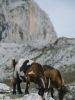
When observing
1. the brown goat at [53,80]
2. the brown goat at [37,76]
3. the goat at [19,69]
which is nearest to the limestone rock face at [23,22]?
the goat at [19,69]

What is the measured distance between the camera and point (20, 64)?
23.3m

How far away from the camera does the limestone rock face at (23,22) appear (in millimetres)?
145250

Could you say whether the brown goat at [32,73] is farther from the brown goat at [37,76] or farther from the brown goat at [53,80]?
the brown goat at [53,80]

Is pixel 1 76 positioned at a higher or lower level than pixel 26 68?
lower

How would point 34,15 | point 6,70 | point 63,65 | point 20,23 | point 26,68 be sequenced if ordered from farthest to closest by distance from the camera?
Result: point 34,15, point 20,23, point 6,70, point 63,65, point 26,68

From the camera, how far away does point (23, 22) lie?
518ft

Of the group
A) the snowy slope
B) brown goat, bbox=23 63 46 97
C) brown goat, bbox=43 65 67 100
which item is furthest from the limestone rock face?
brown goat, bbox=23 63 46 97

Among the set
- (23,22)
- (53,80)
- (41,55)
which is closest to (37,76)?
(53,80)

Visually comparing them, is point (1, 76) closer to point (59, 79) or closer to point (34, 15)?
point (59, 79)

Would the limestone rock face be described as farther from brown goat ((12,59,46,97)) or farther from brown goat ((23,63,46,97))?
brown goat ((23,63,46,97))

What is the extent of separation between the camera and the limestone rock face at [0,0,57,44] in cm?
14525

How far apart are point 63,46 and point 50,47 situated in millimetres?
3217

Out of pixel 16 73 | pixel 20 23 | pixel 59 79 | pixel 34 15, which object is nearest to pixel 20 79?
pixel 16 73

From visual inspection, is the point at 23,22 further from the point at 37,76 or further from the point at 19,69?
the point at 37,76
